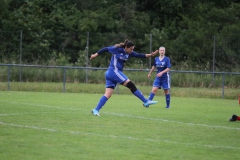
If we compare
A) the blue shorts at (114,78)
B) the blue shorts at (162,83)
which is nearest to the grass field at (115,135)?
the blue shorts at (114,78)

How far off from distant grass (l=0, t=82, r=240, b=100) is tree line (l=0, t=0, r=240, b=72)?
378cm

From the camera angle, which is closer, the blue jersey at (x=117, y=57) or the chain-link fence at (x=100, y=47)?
the blue jersey at (x=117, y=57)

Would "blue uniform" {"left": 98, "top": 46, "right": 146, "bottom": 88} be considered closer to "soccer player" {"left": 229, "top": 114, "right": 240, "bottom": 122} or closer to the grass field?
the grass field

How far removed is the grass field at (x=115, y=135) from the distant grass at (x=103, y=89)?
10.3 metres

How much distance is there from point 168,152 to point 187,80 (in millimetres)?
20161

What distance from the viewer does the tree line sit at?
1346 inches

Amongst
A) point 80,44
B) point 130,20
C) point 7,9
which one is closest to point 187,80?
point 80,44

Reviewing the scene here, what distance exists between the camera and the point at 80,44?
3775cm

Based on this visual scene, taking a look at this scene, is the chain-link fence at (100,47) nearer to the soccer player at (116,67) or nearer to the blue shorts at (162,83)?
the blue shorts at (162,83)

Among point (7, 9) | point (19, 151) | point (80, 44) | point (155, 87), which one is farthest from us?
point (7, 9)

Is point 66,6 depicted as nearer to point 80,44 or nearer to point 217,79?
point 80,44

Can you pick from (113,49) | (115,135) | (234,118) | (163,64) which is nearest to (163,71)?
(163,64)

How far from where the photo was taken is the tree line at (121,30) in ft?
112

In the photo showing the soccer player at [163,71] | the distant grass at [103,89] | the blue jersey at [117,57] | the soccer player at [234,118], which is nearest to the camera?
the soccer player at [234,118]
